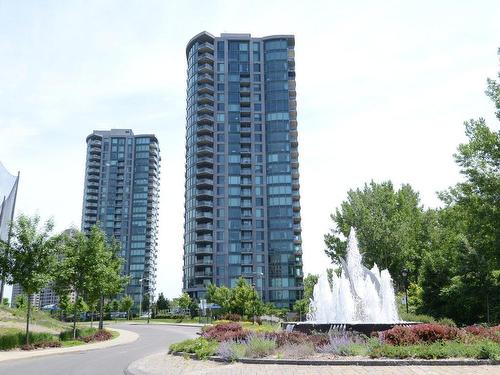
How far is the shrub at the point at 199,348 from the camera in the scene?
52.2 ft

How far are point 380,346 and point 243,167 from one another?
295ft

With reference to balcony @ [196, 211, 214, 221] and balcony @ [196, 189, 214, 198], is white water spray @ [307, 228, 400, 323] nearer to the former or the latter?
balcony @ [196, 211, 214, 221]

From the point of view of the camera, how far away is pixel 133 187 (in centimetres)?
16400

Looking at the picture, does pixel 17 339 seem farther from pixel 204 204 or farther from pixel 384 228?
pixel 204 204

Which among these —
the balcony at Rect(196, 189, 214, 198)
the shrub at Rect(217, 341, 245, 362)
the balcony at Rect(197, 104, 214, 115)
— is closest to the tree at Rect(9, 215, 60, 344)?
the shrub at Rect(217, 341, 245, 362)

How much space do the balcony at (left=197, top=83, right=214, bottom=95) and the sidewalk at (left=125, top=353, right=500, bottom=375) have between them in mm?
93711

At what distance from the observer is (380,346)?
13.9 m

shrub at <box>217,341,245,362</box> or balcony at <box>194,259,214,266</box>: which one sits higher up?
balcony at <box>194,259,214,266</box>

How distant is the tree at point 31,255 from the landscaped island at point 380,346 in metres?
13.3

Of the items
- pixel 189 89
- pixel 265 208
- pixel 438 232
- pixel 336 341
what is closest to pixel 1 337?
pixel 336 341

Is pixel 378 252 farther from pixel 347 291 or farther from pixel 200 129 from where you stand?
pixel 200 129

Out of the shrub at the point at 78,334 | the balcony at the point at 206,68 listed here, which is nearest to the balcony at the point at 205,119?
the balcony at the point at 206,68

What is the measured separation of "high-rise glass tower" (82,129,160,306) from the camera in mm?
158250

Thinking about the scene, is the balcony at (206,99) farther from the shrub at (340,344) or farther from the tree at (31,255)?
the shrub at (340,344)
